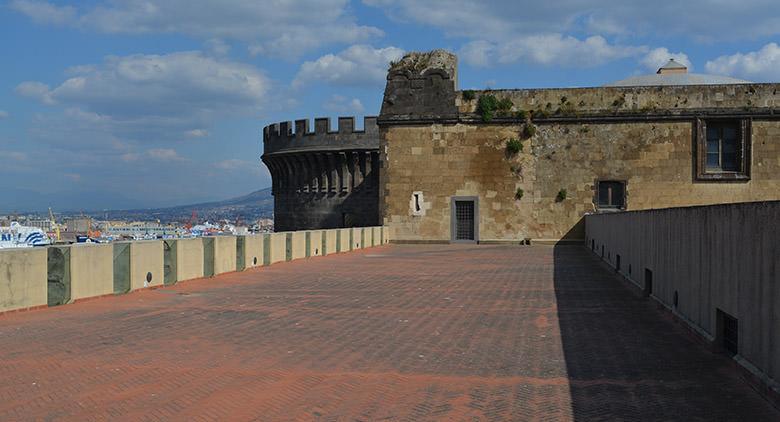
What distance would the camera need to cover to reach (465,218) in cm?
3472

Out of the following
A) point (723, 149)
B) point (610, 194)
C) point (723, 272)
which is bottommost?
point (723, 272)

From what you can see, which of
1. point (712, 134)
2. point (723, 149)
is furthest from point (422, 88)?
point (723, 149)

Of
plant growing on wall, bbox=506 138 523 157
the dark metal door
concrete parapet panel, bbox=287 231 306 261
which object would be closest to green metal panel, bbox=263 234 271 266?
concrete parapet panel, bbox=287 231 306 261

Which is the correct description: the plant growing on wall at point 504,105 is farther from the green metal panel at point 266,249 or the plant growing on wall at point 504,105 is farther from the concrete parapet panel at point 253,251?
the concrete parapet panel at point 253,251

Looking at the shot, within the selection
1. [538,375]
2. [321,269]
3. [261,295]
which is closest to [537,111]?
[321,269]

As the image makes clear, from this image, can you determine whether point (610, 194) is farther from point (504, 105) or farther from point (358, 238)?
point (358, 238)

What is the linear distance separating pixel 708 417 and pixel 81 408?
4.66 metres

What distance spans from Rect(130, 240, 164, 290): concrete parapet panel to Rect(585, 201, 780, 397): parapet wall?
8.82 meters

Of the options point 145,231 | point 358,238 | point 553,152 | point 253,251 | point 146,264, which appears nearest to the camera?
point 146,264

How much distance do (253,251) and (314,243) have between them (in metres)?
5.25

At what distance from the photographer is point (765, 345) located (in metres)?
6.01

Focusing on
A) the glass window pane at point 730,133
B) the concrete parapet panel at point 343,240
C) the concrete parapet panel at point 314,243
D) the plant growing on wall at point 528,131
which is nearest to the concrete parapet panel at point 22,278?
the concrete parapet panel at point 314,243

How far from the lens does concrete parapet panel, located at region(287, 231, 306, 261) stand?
2156 cm

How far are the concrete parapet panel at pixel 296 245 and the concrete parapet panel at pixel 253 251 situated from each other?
2061 mm
